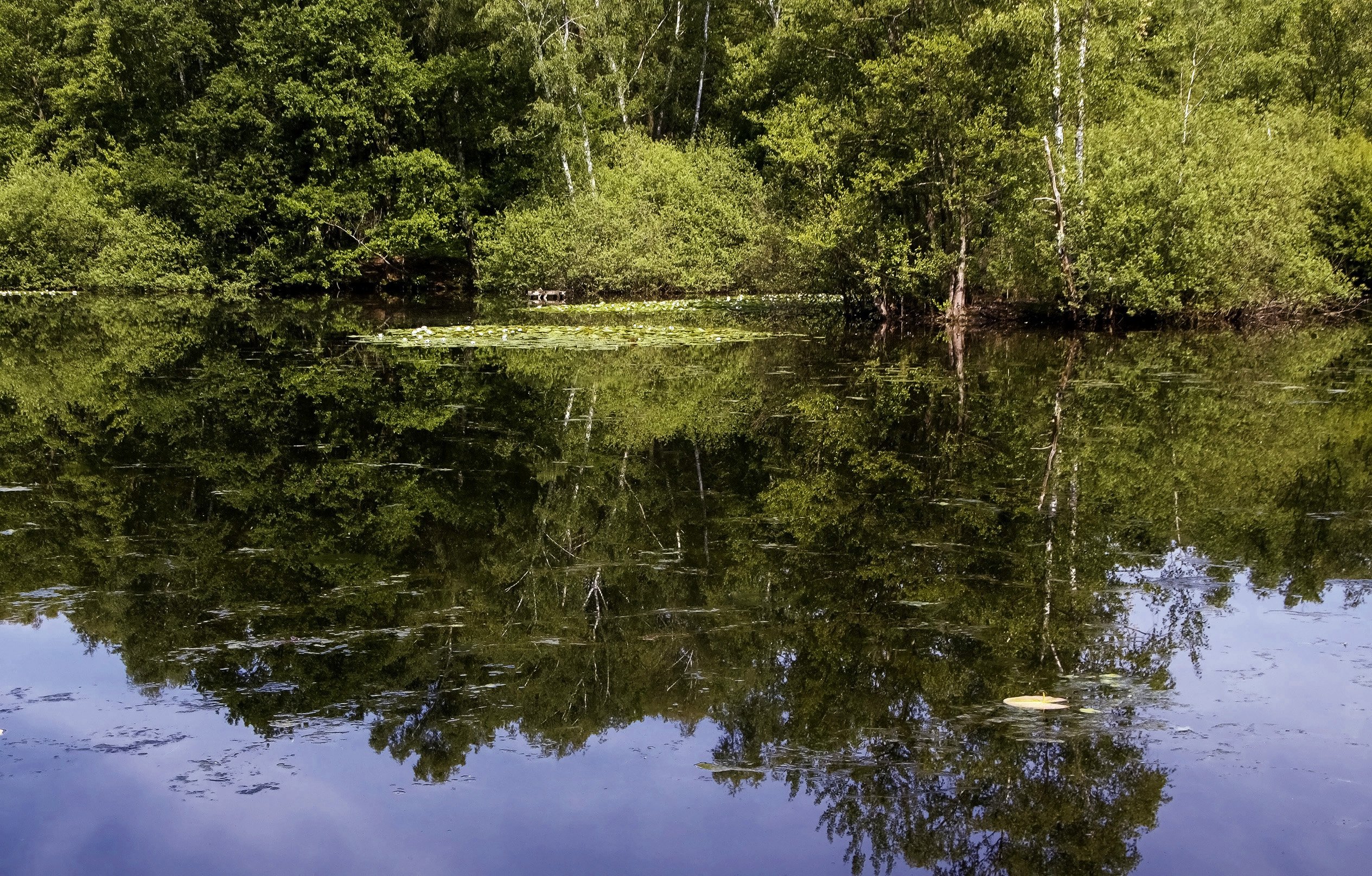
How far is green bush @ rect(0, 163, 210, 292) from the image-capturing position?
3753cm

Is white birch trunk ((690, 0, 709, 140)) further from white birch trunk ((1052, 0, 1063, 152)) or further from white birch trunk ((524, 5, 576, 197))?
white birch trunk ((1052, 0, 1063, 152))

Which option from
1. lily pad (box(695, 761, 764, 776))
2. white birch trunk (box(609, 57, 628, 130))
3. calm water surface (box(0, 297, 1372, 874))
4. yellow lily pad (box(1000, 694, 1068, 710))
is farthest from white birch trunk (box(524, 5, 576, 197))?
lily pad (box(695, 761, 764, 776))

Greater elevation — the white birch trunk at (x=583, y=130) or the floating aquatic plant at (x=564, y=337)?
the white birch trunk at (x=583, y=130)

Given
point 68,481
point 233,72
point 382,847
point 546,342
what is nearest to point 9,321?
point 546,342

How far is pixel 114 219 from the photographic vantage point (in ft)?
127

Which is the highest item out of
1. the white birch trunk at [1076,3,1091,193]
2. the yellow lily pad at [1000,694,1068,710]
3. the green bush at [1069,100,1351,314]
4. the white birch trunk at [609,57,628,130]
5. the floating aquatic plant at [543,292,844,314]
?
the white birch trunk at [609,57,628,130]

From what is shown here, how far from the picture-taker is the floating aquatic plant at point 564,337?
2122 cm

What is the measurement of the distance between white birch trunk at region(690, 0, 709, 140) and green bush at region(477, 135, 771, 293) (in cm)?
651

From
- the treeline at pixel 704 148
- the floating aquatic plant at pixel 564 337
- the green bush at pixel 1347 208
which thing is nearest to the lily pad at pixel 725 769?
the floating aquatic plant at pixel 564 337

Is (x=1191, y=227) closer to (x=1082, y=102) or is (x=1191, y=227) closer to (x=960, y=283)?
A: (x=1082, y=102)

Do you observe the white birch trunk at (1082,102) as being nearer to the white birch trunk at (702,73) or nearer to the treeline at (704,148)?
the treeline at (704,148)

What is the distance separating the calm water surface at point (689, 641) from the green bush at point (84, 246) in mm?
27852

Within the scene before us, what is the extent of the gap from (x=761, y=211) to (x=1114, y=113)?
33.6 ft

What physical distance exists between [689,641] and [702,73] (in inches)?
1496
